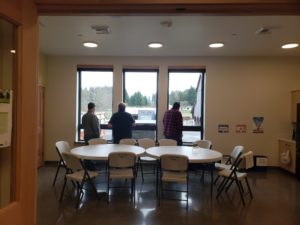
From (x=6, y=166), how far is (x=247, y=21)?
3.53 meters

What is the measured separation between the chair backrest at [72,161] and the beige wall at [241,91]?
272 centimetres

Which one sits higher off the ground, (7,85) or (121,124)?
(7,85)

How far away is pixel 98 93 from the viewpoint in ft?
22.2

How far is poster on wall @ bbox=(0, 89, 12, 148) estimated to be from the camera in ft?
4.85

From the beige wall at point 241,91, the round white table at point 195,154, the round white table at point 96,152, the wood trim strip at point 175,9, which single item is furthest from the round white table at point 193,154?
the wood trim strip at point 175,9

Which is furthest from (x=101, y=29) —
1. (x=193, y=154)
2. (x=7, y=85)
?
(x=7, y=85)

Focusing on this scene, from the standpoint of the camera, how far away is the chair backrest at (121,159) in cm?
399

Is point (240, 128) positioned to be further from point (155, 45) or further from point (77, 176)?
point (77, 176)

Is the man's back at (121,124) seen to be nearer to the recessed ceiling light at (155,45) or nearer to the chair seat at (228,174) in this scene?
the recessed ceiling light at (155,45)

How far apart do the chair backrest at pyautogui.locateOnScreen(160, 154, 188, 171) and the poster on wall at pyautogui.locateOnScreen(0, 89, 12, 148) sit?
2667 millimetres

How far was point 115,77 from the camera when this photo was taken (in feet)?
21.7

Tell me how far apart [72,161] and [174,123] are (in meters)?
2.58

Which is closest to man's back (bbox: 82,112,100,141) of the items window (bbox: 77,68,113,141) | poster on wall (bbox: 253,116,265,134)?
window (bbox: 77,68,113,141)

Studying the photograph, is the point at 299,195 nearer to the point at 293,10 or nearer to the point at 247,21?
the point at 247,21
